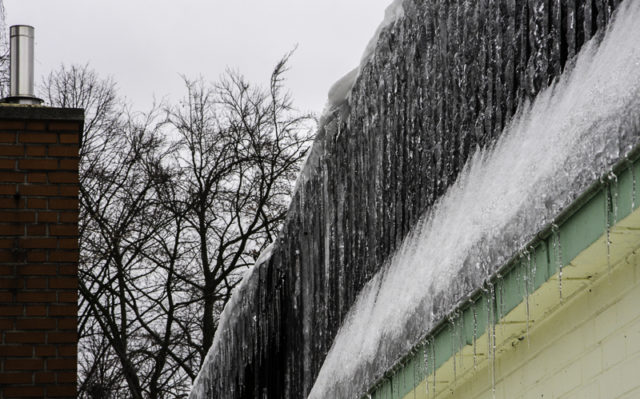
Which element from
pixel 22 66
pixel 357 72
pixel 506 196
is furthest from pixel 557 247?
pixel 22 66

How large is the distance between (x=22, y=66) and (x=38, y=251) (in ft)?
5.53

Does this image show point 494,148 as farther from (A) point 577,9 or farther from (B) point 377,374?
(B) point 377,374

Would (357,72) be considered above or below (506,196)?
above

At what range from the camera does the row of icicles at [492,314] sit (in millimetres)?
2973

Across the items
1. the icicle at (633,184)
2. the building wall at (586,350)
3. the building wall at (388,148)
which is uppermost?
the building wall at (388,148)

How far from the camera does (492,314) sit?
378 centimetres

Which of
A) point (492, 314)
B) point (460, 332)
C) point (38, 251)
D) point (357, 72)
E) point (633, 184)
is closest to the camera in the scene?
point (633, 184)

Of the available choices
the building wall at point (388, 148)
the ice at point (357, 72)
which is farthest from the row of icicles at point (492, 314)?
the ice at point (357, 72)

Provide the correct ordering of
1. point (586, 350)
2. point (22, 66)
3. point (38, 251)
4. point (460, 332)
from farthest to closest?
point (22, 66) < point (38, 251) < point (460, 332) < point (586, 350)

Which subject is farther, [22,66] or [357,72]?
[22,66]

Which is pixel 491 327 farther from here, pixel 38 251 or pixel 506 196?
pixel 38 251

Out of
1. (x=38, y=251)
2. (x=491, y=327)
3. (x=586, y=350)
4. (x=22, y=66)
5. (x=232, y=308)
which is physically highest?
(x=22, y=66)

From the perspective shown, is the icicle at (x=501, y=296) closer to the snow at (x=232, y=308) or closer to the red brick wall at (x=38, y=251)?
the snow at (x=232, y=308)

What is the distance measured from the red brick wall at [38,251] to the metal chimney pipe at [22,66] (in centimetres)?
52
